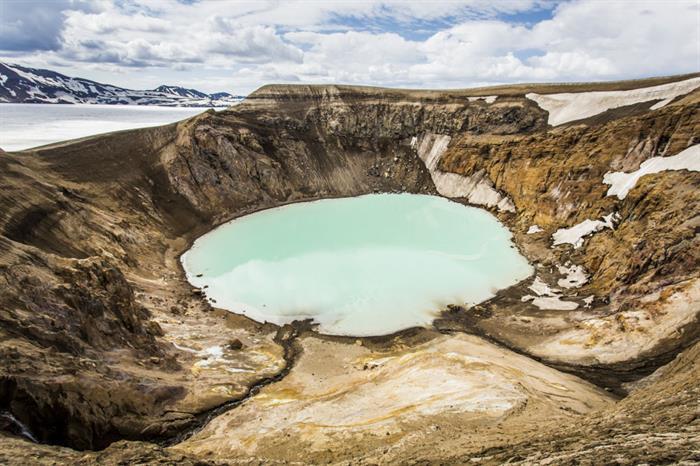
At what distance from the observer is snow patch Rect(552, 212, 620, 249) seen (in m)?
34.8

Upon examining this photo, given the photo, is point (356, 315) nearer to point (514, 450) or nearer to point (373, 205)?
point (514, 450)

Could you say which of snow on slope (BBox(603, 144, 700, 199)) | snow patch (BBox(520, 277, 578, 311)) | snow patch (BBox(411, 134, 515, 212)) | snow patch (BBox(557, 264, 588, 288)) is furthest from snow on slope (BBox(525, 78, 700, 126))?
snow patch (BBox(520, 277, 578, 311))

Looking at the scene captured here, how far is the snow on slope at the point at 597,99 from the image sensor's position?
43.5 m

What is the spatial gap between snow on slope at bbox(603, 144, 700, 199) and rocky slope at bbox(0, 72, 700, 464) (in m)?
0.84

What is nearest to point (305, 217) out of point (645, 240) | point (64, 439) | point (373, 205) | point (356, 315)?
point (373, 205)

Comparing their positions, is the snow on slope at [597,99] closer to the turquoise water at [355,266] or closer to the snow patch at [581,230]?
the snow patch at [581,230]

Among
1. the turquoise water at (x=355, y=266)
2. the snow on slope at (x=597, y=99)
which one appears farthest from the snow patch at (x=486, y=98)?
the turquoise water at (x=355, y=266)

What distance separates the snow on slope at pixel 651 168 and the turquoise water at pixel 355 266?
10.1m

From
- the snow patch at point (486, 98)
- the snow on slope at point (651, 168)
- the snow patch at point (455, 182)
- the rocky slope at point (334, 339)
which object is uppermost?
the snow patch at point (486, 98)

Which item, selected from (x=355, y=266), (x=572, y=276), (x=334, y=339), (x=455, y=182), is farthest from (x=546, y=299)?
→ (x=455, y=182)

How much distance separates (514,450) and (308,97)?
65746 millimetres

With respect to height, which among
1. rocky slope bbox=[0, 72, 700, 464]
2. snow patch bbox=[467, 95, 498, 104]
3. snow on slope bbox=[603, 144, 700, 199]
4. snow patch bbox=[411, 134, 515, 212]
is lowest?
rocky slope bbox=[0, 72, 700, 464]

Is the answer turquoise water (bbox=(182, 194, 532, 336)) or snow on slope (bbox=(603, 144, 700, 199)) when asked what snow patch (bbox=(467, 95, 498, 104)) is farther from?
snow on slope (bbox=(603, 144, 700, 199))

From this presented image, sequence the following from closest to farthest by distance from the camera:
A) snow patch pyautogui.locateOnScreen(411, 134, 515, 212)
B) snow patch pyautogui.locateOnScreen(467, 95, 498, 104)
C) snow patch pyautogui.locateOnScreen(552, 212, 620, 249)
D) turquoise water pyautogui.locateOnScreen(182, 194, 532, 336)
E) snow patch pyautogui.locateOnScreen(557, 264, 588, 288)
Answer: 1. turquoise water pyautogui.locateOnScreen(182, 194, 532, 336)
2. snow patch pyautogui.locateOnScreen(557, 264, 588, 288)
3. snow patch pyautogui.locateOnScreen(552, 212, 620, 249)
4. snow patch pyautogui.locateOnScreen(411, 134, 515, 212)
5. snow patch pyautogui.locateOnScreen(467, 95, 498, 104)
